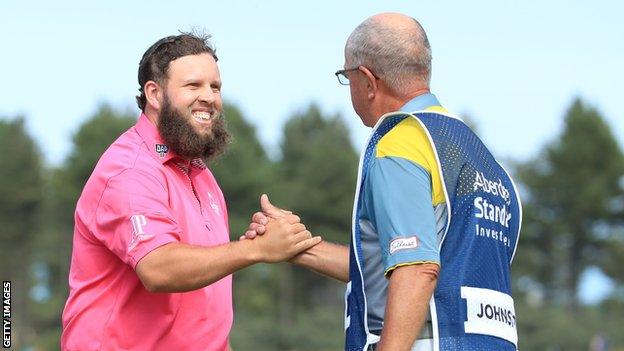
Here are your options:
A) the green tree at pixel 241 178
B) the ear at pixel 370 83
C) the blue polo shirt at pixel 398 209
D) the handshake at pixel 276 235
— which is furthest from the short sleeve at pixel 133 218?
the green tree at pixel 241 178

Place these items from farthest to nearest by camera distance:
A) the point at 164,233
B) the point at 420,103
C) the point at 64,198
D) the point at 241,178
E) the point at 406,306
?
the point at 241,178 → the point at 64,198 → the point at 164,233 → the point at 420,103 → the point at 406,306

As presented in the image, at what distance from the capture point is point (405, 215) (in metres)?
5.18

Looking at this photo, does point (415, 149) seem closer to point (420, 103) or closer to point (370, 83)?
point (420, 103)

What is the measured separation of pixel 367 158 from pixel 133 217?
1.32 metres

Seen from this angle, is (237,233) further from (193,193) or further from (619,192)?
(193,193)

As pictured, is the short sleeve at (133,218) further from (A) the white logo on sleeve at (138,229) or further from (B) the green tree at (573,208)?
(B) the green tree at (573,208)

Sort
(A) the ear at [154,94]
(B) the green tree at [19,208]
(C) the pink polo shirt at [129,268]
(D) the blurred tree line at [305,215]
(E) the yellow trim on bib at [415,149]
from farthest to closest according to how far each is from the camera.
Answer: (D) the blurred tree line at [305,215] < (B) the green tree at [19,208] < (A) the ear at [154,94] < (C) the pink polo shirt at [129,268] < (E) the yellow trim on bib at [415,149]

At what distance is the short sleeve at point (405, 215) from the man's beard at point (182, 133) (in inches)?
64.3

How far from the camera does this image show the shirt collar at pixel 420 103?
5492 mm

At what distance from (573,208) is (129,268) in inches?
3301

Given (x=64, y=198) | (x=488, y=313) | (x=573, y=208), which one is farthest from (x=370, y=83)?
(x=573, y=208)

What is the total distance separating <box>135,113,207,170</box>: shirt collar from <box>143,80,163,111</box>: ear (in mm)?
98

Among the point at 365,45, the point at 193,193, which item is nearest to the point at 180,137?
the point at 193,193

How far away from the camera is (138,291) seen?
20.5ft
